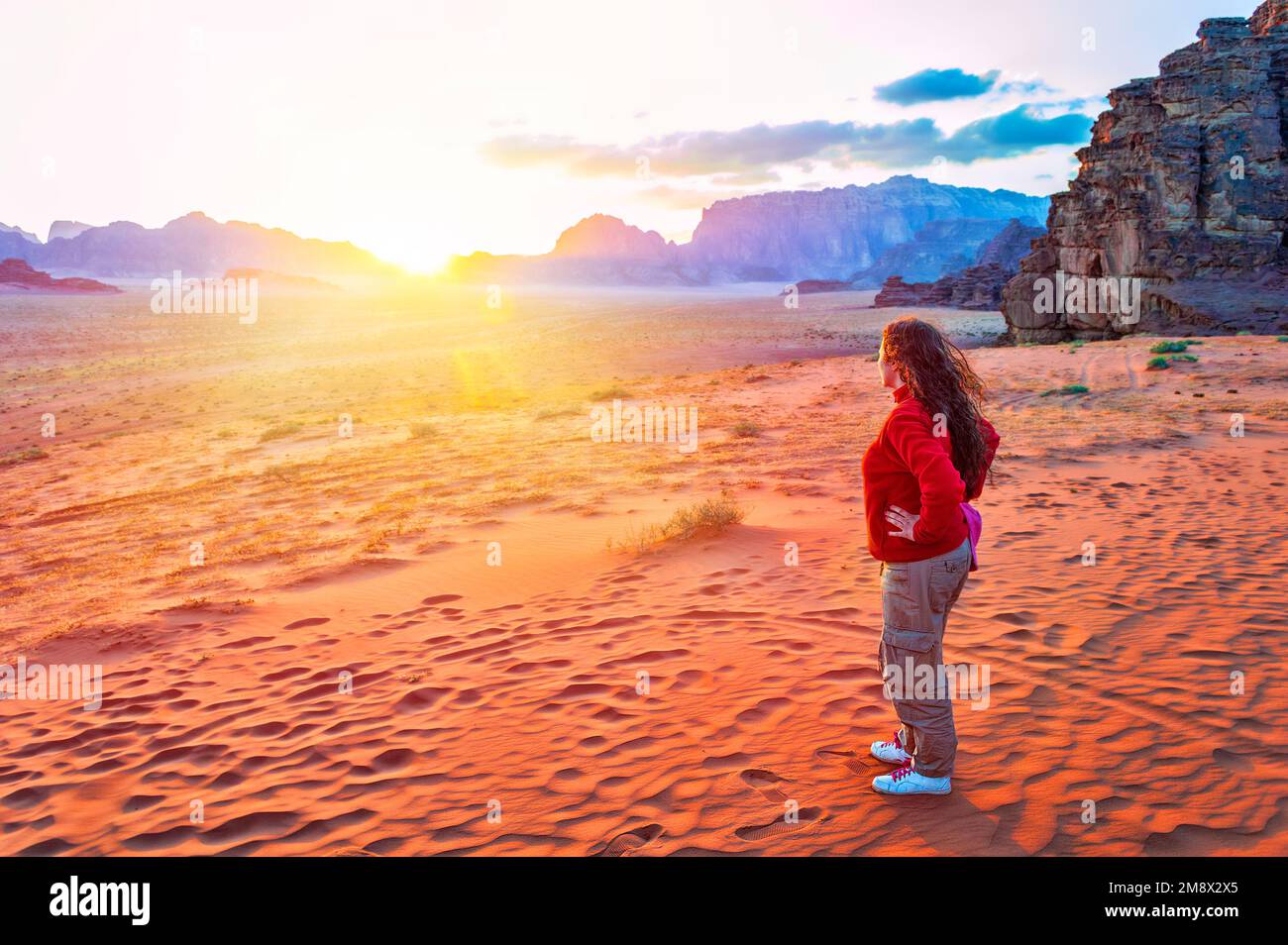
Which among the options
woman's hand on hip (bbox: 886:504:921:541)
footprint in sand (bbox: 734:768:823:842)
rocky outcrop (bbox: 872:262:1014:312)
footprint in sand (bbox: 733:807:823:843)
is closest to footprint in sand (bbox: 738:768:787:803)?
footprint in sand (bbox: 734:768:823:842)

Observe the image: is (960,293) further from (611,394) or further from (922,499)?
(922,499)

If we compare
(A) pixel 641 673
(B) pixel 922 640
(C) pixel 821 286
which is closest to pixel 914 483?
(B) pixel 922 640

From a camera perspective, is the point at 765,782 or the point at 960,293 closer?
the point at 765,782

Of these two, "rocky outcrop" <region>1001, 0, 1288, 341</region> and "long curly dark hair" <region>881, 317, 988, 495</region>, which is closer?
"long curly dark hair" <region>881, 317, 988, 495</region>

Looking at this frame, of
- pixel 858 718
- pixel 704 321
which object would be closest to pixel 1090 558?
pixel 858 718

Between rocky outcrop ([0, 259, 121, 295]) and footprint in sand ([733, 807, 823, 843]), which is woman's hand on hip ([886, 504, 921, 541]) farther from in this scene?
rocky outcrop ([0, 259, 121, 295])

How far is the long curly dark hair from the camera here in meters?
3.10

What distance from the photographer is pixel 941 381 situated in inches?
122

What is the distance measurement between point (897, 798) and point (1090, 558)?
454cm

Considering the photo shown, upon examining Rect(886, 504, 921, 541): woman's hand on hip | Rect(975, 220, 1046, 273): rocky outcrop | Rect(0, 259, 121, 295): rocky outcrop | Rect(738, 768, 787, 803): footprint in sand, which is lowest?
Rect(738, 768, 787, 803): footprint in sand

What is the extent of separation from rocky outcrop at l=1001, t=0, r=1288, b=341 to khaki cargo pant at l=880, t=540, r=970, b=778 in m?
35.4

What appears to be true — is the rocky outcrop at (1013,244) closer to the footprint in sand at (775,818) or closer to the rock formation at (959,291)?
the rock formation at (959,291)

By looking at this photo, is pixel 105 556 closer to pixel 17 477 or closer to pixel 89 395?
pixel 17 477

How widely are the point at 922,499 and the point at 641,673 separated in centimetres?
278
